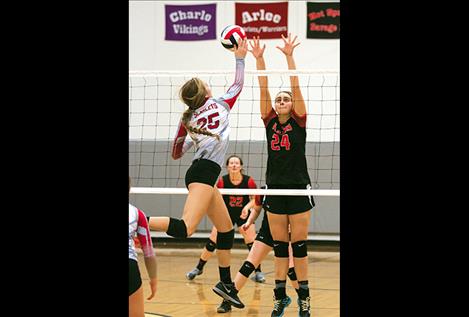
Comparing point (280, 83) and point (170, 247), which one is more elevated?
point (280, 83)

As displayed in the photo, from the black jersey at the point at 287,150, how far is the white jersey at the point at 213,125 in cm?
48

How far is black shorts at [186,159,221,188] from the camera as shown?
15.3ft

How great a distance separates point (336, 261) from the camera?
8867 mm

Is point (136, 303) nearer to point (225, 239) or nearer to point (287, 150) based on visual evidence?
point (225, 239)

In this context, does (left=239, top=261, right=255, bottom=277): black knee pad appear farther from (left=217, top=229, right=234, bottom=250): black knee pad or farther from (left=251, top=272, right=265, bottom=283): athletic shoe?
(left=251, top=272, right=265, bottom=283): athletic shoe

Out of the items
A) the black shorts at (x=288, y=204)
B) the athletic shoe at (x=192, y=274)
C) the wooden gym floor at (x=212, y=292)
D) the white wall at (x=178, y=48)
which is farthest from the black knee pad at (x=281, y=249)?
the white wall at (x=178, y=48)

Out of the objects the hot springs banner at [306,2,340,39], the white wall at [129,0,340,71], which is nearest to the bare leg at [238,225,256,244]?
the white wall at [129,0,340,71]

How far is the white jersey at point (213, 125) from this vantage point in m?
4.77

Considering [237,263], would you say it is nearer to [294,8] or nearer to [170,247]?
[170,247]

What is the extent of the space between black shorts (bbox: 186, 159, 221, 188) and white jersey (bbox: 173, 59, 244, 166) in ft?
0.13
